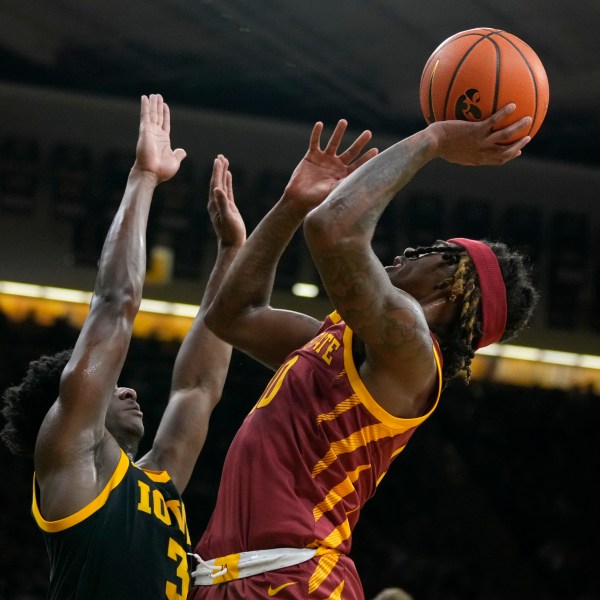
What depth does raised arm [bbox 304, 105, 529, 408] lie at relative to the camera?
2650 mm

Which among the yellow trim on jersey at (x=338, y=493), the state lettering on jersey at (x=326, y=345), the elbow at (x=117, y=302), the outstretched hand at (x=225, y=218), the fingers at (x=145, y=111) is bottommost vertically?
Result: the yellow trim on jersey at (x=338, y=493)

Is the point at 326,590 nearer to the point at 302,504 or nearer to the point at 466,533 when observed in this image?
the point at 302,504

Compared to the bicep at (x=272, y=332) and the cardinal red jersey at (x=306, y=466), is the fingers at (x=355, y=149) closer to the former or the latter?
the bicep at (x=272, y=332)

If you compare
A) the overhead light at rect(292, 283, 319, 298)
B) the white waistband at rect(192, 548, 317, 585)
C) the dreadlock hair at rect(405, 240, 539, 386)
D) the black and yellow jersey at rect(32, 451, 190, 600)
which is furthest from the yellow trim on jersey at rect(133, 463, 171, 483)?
the overhead light at rect(292, 283, 319, 298)

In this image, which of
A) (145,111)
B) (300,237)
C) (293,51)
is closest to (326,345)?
(145,111)

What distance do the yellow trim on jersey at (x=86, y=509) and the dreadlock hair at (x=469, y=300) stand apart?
Result: 102 cm

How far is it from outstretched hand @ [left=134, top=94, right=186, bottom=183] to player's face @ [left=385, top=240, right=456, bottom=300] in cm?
97

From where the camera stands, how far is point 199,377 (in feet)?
13.0

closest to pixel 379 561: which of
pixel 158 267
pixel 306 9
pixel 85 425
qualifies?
pixel 158 267

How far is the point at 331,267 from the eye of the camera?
2.66 m

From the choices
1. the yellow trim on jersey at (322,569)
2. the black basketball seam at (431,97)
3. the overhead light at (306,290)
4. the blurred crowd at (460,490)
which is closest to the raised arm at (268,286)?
the black basketball seam at (431,97)

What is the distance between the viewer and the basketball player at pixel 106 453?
3.00m

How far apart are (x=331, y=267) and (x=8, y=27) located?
903cm

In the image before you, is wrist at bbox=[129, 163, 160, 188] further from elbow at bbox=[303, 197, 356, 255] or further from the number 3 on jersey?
the number 3 on jersey
